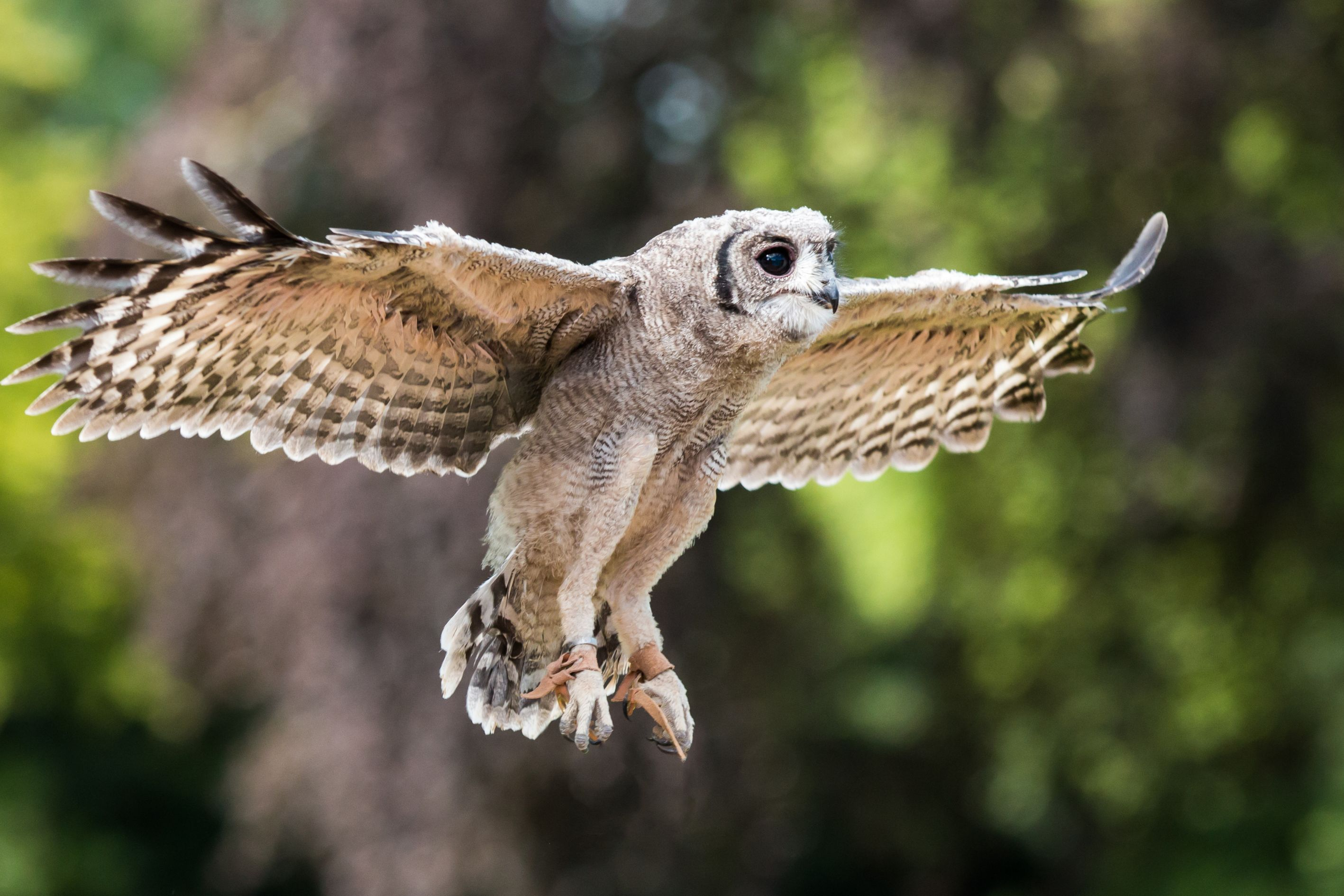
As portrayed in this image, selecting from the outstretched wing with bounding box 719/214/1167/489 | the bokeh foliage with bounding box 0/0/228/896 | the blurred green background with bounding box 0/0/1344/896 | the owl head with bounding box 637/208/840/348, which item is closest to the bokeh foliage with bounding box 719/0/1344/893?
the blurred green background with bounding box 0/0/1344/896

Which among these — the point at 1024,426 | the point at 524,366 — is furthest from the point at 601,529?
Answer: the point at 1024,426

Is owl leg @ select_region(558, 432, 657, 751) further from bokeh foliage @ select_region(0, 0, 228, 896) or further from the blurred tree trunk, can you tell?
bokeh foliage @ select_region(0, 0, 228, 896)

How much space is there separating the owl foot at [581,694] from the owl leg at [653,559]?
136 millimetres

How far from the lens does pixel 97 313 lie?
2.59 meters

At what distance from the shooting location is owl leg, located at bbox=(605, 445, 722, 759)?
2.91 metres

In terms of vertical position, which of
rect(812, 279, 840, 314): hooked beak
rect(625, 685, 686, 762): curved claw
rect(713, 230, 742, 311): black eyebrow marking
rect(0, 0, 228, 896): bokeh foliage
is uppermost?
rect(0, 0, 228, 896): bokeh foliage

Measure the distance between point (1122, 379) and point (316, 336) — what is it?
6095 mm

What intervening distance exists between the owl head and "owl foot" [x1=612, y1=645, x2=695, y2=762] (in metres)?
0.65

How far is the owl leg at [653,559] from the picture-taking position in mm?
2912

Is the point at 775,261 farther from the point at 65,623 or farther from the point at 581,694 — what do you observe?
the point at 65,623

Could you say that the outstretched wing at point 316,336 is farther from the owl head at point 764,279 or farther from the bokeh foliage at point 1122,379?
the bokeh foliage at point 1122,379

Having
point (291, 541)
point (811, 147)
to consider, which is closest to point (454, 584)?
point (291, 541)

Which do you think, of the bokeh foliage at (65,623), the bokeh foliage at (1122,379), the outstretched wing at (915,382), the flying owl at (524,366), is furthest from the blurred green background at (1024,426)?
the flying owl at (524,366)

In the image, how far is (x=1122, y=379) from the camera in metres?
8.09
